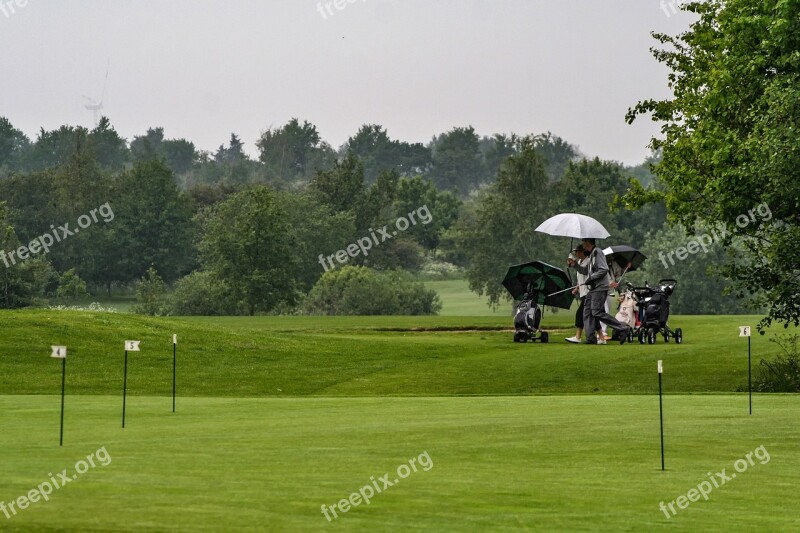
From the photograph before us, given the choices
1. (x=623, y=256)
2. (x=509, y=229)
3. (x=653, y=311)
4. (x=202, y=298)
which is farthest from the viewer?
(x=509, y=229)

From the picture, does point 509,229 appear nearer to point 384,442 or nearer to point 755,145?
point 755,145

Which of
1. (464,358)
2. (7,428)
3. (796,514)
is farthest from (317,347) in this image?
(796,514)

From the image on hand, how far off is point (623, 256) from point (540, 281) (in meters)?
2.69

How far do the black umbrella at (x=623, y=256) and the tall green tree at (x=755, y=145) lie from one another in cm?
371

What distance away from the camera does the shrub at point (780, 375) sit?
3086 cm

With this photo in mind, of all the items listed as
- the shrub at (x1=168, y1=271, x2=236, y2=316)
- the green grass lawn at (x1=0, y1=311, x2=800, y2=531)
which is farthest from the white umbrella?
the shrub at (x1=168, y1=271, x2=236, y2=316)

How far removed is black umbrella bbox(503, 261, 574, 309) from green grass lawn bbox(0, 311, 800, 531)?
439cm

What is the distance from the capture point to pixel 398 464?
536 inches

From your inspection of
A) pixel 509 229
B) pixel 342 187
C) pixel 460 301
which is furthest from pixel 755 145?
pixel 460 301

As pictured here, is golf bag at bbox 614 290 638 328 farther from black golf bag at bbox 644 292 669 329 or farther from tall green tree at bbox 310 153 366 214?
tall green tree at bbox 310 153 366 214

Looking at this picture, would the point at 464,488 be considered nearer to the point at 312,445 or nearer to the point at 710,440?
the point at 312,445

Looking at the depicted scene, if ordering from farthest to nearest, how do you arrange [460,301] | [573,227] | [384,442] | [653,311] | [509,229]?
[460,301], [509,229], [653,311], [573,227], [384,442]

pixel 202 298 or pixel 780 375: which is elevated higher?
pixel 202 298

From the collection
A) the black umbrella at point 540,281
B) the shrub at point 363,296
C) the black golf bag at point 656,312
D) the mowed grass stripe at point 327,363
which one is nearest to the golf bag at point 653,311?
the black golf bag at point 656,312
